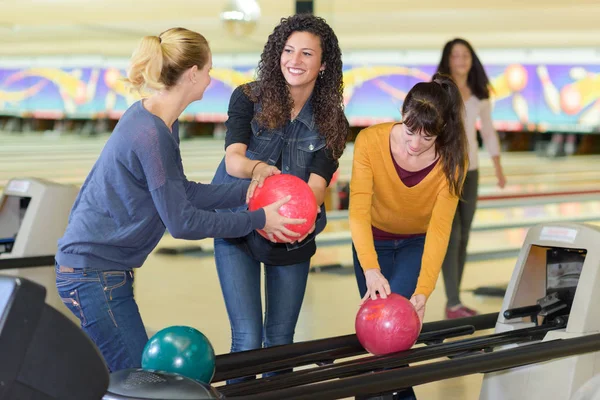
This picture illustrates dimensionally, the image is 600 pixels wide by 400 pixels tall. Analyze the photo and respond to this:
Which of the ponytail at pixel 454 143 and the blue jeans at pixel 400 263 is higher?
the ponytail at pixel 454 143

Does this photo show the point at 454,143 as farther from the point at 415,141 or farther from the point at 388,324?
the point at 388,324

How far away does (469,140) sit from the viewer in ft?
13.0

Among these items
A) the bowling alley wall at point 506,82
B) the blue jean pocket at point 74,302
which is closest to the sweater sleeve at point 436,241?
the blue jean pocket at point 74,302

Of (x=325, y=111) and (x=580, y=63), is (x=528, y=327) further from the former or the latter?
(x=580, y=63)

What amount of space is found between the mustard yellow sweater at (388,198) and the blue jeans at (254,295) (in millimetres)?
178

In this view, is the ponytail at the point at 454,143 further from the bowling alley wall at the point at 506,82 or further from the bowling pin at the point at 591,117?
the bowling pin at the point at 591,117

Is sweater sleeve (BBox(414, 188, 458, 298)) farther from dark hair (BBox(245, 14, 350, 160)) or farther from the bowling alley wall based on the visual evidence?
the bowling alley wall

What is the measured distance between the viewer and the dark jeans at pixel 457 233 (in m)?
3.91

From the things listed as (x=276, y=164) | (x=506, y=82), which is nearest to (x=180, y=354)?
(x=276, y=164)

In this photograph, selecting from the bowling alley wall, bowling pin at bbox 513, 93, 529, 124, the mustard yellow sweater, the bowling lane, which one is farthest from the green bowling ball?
bowling pin at bbox 513, 93, 529, 124

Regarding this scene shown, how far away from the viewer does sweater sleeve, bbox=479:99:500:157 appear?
4.01 metres

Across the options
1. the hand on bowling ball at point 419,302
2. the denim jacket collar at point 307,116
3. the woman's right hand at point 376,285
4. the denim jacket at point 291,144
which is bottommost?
the hand on bowling ball at point 419,302

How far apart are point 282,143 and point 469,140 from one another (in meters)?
1.85

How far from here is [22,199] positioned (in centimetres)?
345
